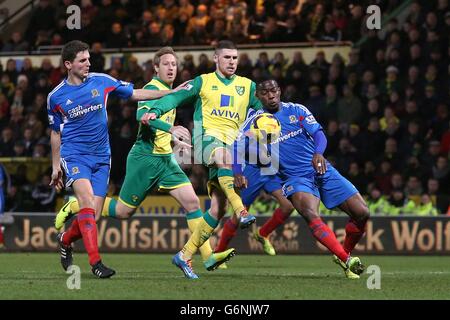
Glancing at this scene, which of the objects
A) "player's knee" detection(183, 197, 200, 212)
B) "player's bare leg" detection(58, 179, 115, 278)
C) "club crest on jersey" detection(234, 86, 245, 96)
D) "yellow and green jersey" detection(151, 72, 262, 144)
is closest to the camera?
"player's bare leg" detection(58, 179, 115, 278)

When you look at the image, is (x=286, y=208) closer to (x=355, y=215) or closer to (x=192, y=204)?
(x=192, y=204)

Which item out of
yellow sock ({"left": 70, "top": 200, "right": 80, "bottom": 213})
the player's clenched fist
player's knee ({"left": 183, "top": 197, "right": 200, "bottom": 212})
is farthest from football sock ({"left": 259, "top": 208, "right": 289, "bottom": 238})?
the player's clenched fist

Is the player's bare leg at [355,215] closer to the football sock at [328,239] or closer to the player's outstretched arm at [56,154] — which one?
the football sock at [328,239]

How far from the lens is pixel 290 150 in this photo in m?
11.8

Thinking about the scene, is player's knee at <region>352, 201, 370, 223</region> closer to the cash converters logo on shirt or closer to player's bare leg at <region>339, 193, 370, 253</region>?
player's bare leg at <region>339, 193, 370, 253</region>

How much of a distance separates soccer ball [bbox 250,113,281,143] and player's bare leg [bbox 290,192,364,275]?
808mm

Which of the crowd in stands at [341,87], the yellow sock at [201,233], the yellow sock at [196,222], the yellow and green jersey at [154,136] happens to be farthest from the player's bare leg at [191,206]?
the crowd in stands at [341,87]

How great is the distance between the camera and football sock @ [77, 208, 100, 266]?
10562 mm

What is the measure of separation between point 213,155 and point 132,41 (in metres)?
12.7

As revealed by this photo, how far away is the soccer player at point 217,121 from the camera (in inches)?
444

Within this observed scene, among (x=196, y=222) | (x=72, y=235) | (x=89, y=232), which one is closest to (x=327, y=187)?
(x=196, y=222)

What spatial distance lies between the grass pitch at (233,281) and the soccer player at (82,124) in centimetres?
93
